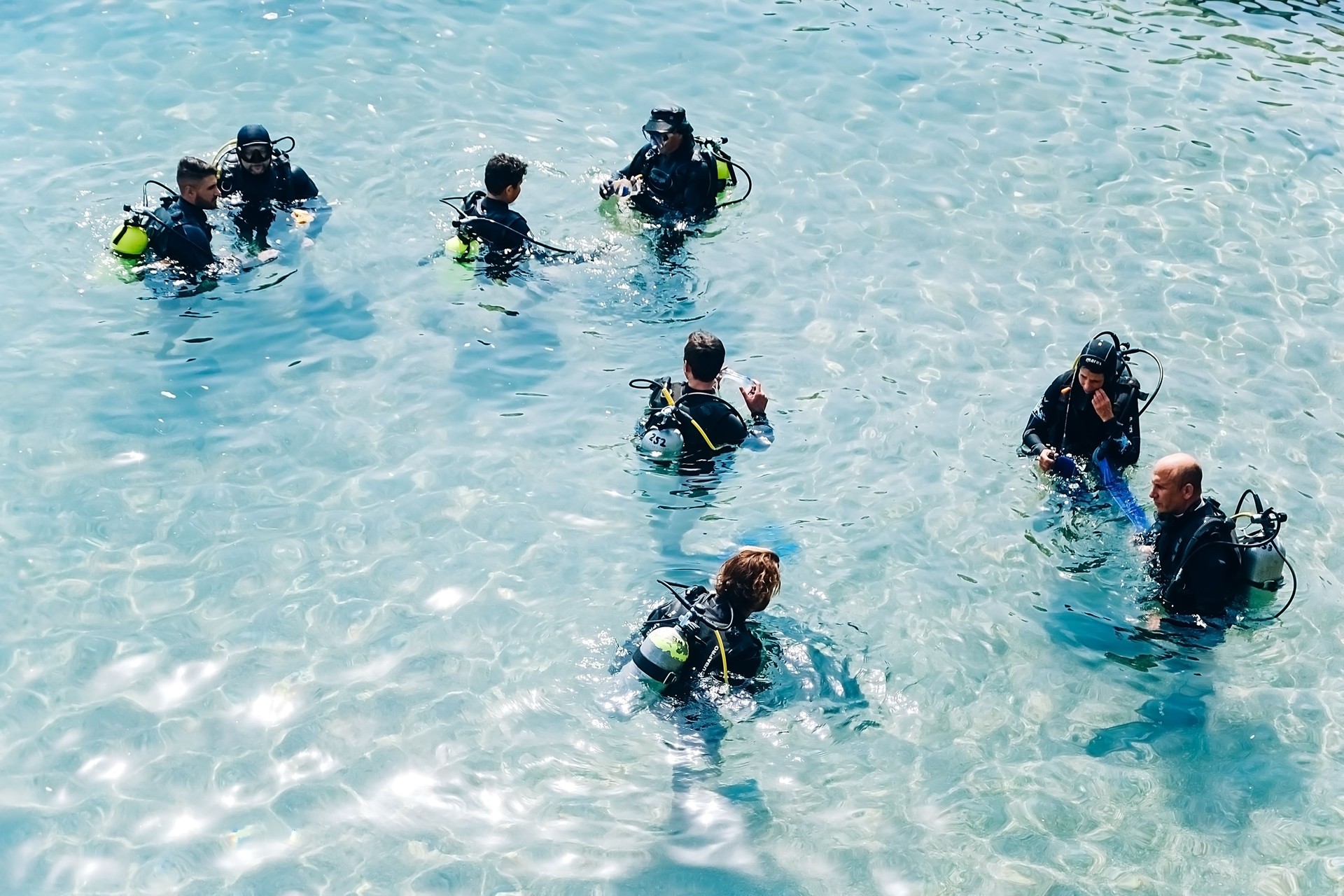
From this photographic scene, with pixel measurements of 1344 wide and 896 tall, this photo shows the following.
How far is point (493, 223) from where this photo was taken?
902 cm

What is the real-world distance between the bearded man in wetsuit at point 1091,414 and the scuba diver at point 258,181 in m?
5.91

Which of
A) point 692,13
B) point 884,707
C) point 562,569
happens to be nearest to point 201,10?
point 692,13

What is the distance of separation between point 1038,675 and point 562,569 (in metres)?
2.80

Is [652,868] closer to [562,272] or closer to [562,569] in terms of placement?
[562,569]

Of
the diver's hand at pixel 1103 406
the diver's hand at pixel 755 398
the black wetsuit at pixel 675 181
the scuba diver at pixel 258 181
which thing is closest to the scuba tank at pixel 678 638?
the diver's hand at pixel 755 398

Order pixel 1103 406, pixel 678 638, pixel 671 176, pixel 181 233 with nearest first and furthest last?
pixel 678 638 → pixel 1103 406 → pixel 181 233 → pixel 671 176

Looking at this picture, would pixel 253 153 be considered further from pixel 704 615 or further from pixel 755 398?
pixel 704 615

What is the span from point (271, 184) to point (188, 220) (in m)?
0.95

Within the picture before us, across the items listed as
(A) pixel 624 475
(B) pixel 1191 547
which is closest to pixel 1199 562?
(B) pixel 1191 547

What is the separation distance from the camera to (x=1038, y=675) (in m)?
6.58

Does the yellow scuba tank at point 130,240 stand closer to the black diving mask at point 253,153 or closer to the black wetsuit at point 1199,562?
the black diving mask at point 253,153

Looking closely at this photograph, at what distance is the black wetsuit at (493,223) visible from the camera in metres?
9.02

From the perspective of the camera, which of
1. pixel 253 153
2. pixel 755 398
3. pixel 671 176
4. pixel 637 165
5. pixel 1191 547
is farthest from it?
pixel 637 165

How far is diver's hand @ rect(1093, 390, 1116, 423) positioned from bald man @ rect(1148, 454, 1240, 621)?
936mm
